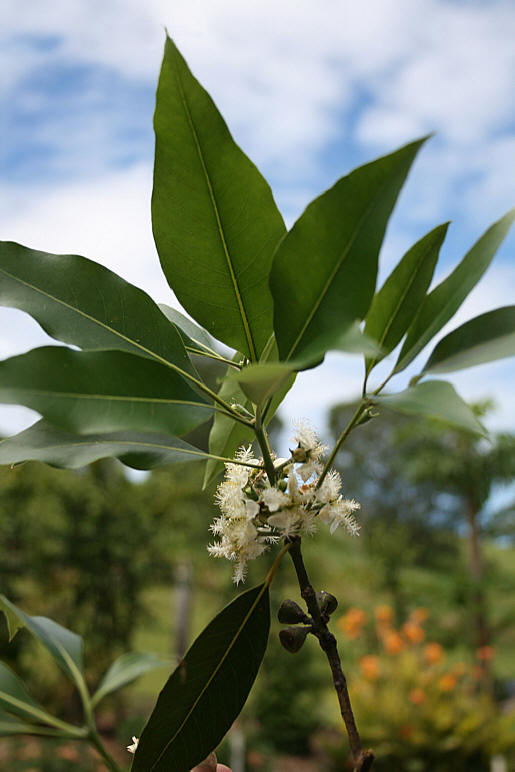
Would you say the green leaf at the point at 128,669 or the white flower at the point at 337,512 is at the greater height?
the white flower at the point at 337,512

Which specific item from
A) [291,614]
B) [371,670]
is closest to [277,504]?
[291,614]

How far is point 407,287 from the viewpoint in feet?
2.08

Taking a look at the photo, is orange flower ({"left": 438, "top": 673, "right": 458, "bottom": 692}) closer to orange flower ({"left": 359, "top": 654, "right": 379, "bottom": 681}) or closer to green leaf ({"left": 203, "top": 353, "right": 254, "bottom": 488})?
orange flower ({"left": 359, "top": 654, "right": 379, "bottom": 681})

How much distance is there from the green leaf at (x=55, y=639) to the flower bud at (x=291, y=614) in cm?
24

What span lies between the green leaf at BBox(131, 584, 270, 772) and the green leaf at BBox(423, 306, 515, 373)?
296 millimetres

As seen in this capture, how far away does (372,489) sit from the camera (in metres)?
12.9

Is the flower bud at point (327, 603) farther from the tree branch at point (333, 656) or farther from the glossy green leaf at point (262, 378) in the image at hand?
the glossy green leaf at point (262, 378)

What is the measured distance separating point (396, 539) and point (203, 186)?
6856 millimetres

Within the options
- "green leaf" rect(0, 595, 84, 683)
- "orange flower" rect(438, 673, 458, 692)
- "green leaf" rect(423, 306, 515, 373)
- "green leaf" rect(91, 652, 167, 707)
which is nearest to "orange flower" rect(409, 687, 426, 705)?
"orange flower" rect(438, 673, 458, 692)

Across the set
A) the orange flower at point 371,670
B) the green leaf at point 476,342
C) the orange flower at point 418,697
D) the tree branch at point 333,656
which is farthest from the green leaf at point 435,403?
the orange flower at point 371,670

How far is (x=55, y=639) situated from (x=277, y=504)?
328 mm

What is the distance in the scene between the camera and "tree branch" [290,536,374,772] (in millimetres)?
578

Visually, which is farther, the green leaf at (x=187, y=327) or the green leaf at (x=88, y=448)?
the green leaf at (x=187, y=327)

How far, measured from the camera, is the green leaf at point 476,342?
0.56 m
